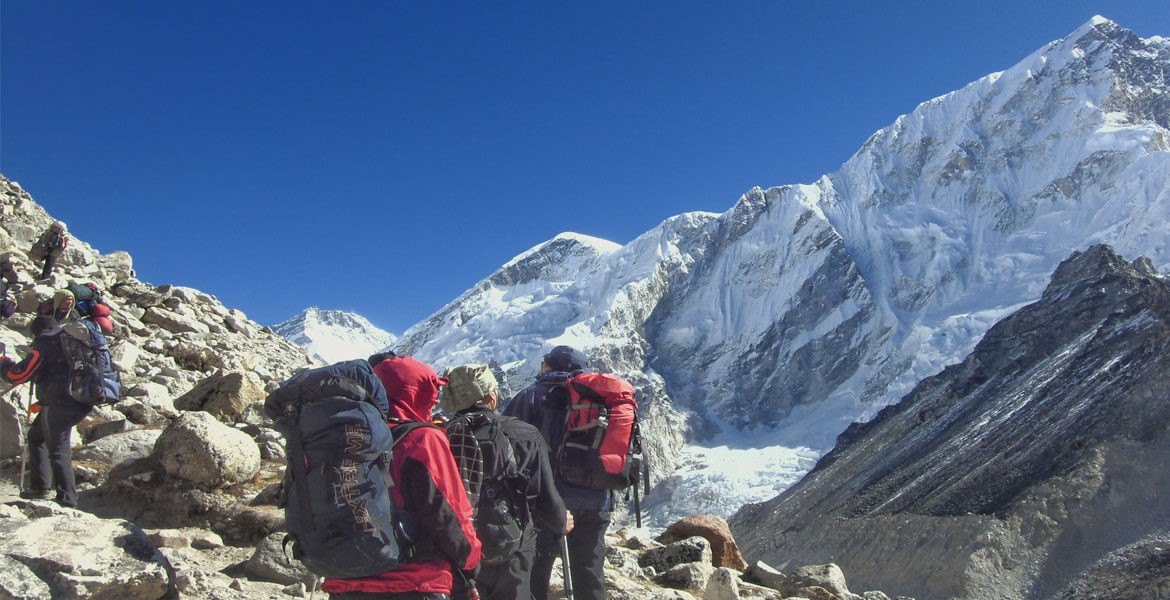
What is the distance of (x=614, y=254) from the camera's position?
198m

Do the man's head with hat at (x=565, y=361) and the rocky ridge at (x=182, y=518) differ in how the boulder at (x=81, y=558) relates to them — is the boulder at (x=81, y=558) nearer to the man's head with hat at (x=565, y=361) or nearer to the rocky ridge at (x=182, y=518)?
the rocky ridge at (x=182, y=518)

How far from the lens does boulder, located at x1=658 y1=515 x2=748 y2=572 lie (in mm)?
9133

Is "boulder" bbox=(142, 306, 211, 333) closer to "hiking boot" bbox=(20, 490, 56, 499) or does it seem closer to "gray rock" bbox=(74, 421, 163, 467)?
"gray rock" bbox=(74, 421, 163, 467)

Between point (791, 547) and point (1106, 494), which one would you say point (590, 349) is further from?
point (1106, 494)

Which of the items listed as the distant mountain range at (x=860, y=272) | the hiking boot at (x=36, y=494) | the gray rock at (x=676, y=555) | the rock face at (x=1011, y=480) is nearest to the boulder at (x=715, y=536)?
the gray rock at (x=676, y=555)

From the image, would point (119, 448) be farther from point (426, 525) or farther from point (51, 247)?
point (51, 247)

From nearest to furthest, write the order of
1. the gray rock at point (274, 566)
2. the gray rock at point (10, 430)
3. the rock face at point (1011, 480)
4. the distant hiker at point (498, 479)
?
the distant hiker at point (498, 479) → the gray rock at point (274, 566) → the gray rock at point (10, 430) → the rock face at point (1011, 480)

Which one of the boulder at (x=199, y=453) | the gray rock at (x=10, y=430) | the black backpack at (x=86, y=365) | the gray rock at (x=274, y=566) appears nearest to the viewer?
the gray rock at (x=274, y=566)

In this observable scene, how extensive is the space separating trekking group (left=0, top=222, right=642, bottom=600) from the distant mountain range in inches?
3640

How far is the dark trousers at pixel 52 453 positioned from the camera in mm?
5898

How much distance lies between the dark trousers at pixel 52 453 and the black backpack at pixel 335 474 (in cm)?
379

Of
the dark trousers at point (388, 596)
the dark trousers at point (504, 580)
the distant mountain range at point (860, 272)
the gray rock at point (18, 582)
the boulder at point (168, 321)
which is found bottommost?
the dark trousers at point (388, 596)

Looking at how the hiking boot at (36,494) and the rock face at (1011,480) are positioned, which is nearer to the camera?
the hiking boot at (36,494)

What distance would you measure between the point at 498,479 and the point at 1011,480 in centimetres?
2995
